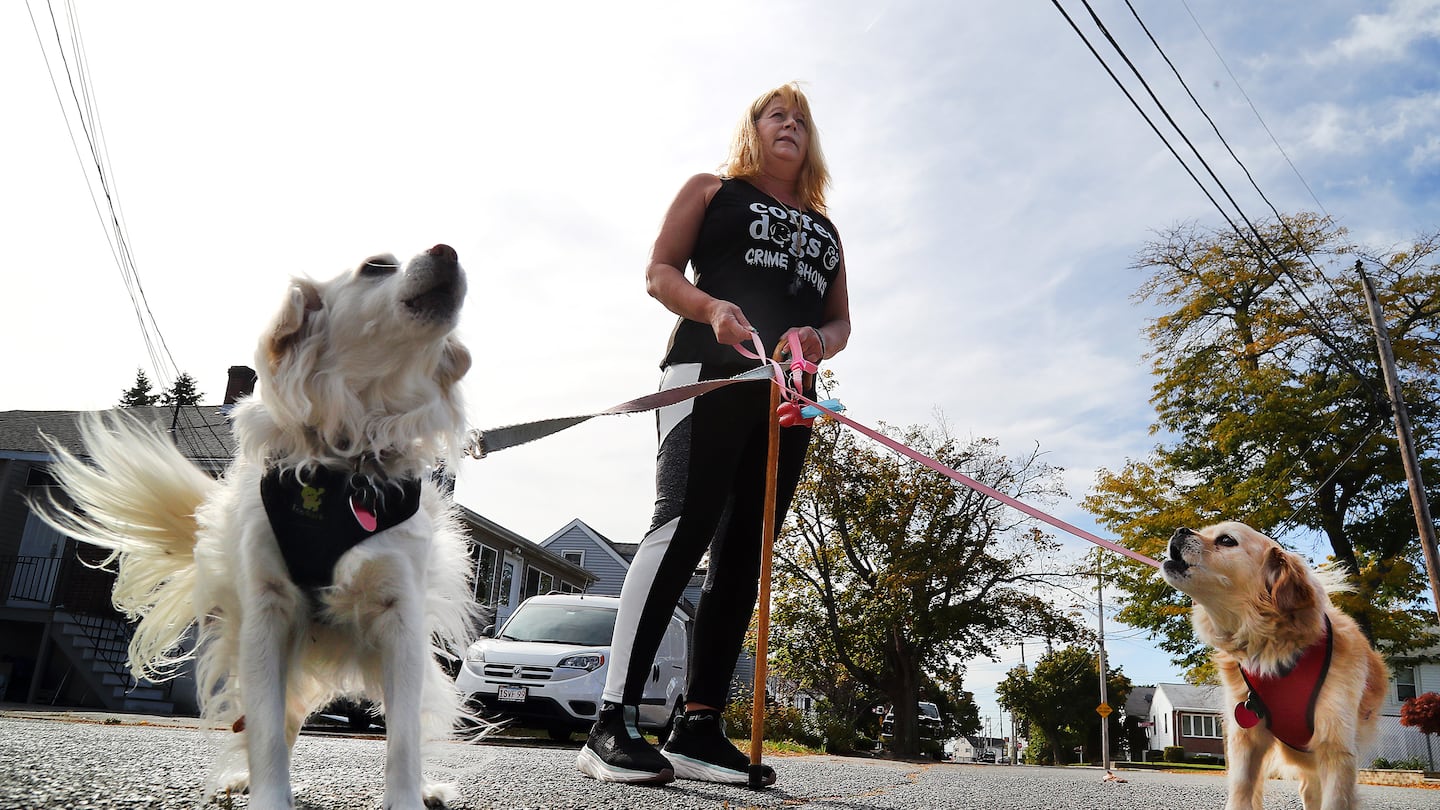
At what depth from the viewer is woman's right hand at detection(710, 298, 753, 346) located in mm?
2807

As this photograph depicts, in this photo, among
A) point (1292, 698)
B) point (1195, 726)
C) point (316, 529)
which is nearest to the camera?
point (316, 529)

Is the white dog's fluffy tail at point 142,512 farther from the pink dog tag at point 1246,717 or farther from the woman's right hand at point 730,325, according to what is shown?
the pink dog tag at point 1246,717

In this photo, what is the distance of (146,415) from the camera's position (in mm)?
18750

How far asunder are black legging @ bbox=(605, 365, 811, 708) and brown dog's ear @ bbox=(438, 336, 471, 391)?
86 cm

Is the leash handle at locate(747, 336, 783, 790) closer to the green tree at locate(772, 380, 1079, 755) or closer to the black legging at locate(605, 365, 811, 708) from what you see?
the black legging at locate(605, 365, 811, 708)

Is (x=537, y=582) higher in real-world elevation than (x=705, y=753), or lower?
higher

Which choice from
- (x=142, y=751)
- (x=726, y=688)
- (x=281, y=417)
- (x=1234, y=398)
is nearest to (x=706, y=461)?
(x=726, y=688)

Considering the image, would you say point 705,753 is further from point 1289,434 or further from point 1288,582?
point 1289,434

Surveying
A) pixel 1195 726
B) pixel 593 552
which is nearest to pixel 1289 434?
pixel 593 552

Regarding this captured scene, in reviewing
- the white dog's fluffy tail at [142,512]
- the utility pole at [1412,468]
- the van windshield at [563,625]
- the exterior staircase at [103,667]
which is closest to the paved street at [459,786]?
the white dog's fluffy tail at [142,512]

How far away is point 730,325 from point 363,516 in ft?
4.28

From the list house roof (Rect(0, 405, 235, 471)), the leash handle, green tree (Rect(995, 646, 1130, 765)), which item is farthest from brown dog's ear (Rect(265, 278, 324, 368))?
green tree (Rect(995, 646, 1130, 765))

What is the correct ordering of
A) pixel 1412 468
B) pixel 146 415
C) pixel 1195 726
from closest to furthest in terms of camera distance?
pixel 1412 468 < pixel 146 415 < pixel 1195 726

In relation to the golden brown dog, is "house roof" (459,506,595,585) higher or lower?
higher
